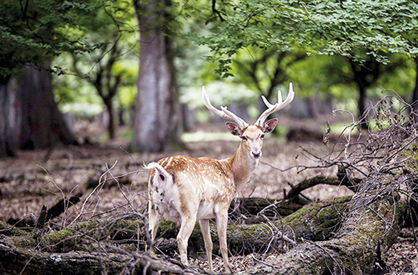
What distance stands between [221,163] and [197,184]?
0.91 meters

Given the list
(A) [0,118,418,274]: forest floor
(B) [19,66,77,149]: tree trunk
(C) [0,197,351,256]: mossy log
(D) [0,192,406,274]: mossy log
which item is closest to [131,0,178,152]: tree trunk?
(A) [0,118,418,274]: forest floor

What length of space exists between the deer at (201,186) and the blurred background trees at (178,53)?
4.36 ft

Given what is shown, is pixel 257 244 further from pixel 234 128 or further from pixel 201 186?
pixel 234 128

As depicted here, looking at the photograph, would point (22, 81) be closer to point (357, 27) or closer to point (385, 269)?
point (357, 27)

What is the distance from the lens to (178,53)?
21484mm

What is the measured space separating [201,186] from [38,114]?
16336mm

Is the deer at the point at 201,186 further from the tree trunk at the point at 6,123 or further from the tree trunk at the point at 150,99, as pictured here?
the tree trunk at the point at 6,123

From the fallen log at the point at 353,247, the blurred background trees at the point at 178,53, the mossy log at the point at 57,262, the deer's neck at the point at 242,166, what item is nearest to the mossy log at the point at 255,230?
the fallen log at the point at 353,247

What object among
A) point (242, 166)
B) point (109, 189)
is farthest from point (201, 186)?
point (109, 189)

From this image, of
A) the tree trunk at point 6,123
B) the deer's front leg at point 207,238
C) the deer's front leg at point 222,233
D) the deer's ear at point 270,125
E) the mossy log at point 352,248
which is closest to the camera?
the mossy log at point 352,248

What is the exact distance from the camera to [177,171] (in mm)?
4797

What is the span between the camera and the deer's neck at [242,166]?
566 cm

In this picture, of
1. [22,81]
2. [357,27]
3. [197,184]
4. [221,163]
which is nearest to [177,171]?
[197,184]

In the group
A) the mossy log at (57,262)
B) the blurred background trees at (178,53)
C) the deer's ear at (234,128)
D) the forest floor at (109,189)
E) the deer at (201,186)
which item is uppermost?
the blurred background trees at (178,53)
